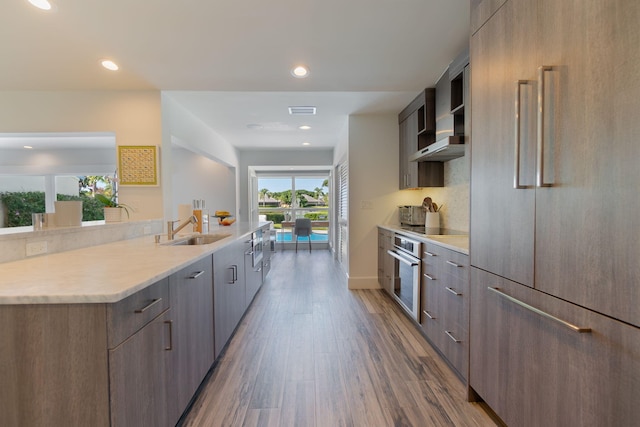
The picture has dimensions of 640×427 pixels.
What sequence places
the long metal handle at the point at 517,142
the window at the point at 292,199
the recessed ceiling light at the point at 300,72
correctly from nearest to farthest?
1. the long metal handle at the point at 517,142
2. the recessed ceiling light at the point at 300,72
3. the window at the point at 292,199

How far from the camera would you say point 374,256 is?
389 centimetres

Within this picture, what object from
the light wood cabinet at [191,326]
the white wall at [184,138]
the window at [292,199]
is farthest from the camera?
the window at [292,199]

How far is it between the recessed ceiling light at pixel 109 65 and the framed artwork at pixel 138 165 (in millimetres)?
765

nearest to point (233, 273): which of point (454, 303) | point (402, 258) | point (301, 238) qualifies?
point (402, 258)

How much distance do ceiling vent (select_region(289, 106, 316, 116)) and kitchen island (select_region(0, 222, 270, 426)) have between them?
2.89 m

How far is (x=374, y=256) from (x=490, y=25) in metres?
2.95

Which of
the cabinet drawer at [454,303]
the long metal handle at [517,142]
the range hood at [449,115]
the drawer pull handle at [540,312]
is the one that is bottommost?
the cabinet drawer at [454,303]

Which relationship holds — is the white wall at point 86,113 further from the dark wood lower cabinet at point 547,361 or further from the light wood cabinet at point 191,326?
the dark wood lower cabinet at point 547,361

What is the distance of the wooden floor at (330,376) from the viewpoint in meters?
1.54

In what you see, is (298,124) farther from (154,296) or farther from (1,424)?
(1,424)

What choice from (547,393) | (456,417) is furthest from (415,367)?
(547,393)

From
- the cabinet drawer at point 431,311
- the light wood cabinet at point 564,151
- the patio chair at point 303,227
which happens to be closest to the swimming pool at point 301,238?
the patio chair at point 303,227

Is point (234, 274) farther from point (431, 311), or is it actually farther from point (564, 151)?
point (564, 151)

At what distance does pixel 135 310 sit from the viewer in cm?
103
